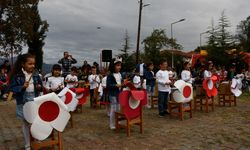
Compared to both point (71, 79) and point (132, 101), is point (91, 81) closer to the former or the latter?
point (71, 79)

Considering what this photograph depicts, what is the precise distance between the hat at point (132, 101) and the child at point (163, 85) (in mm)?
2155

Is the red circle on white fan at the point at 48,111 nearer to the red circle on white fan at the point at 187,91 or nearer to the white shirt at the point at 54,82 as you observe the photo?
the white shirt at the point at 54,82

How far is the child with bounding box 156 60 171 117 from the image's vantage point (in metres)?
9.82

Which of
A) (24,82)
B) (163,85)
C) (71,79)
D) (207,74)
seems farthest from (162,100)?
(24,82)

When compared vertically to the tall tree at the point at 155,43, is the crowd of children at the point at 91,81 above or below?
below

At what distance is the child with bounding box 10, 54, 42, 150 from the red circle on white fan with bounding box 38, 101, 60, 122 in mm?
514

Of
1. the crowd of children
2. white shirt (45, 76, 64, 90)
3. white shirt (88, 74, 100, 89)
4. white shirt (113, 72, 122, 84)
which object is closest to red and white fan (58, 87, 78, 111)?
the crowd of children

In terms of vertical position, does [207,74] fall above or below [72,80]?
above

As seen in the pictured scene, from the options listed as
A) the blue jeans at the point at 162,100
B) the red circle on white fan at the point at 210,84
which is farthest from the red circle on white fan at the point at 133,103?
the red circle on white fan at the point at 210,84

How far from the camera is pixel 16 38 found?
26031mm

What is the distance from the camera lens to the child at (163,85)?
9.82 meters

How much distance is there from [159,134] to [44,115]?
117 inches

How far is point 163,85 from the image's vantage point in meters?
9.96

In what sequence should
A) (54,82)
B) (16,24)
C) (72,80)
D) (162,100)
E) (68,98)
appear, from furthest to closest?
(16,24) < (72,80) < (162,100) < (54,82) < (68,98)
